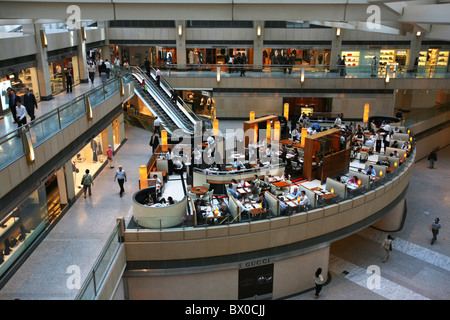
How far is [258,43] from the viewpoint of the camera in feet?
114

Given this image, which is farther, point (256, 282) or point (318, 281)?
point (318, 281)

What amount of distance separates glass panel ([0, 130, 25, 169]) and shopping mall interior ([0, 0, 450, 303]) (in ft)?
0.15

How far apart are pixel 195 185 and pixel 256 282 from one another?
4.77 m

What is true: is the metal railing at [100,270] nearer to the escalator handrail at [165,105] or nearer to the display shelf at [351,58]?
the escalator handrail at [165,105]

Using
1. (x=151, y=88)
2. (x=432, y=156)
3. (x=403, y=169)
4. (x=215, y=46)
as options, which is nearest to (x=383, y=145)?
(x=403, y=169)

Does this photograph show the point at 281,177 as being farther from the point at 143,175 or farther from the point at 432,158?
the point at 432,158

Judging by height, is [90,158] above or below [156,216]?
above

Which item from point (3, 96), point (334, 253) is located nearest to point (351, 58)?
point (334, 253)

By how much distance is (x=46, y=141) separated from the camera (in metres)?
12.8

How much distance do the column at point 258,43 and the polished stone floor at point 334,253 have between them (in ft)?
47.8

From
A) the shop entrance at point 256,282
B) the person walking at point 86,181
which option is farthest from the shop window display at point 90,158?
the shop entrance at point 256,282

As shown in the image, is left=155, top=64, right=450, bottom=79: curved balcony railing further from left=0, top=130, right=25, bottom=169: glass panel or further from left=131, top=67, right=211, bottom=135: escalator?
left=0, top=130, right=25, bottom=169: glass panel

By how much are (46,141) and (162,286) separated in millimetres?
5859

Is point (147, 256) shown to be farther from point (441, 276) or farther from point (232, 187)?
point (441, 276)
